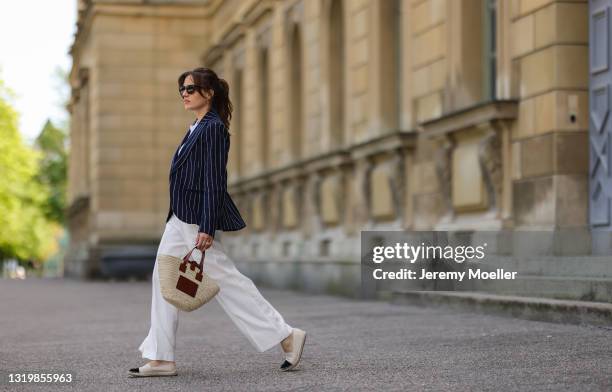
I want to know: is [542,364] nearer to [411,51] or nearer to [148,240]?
[411,51]

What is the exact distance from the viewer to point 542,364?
8.53 meters

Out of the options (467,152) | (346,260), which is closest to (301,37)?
(346,260)

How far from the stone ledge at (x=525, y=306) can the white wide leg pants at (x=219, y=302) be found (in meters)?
3.26

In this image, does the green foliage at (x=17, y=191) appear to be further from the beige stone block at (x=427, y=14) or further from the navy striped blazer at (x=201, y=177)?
the navy striped blazer at (x=201, y=177)

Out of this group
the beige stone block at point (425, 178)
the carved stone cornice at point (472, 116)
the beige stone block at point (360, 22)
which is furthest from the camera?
the beige stone block at point (360, 22)

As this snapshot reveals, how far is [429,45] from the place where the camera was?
17328mm

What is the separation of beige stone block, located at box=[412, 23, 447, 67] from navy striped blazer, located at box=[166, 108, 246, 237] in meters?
8.60

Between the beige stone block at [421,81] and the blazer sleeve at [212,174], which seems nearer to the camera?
the blazer sleeve at [212,174]

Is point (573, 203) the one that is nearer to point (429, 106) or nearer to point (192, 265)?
point (429, 106)

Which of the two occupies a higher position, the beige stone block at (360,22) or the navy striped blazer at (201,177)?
the beige stone block at (360,22)

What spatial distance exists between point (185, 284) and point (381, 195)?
1104 centimetres

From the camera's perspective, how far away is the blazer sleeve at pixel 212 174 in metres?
8.31

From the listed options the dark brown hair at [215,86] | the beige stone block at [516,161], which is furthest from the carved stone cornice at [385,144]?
the dark brown hair at [215,86]

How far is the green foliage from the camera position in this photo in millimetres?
59938
